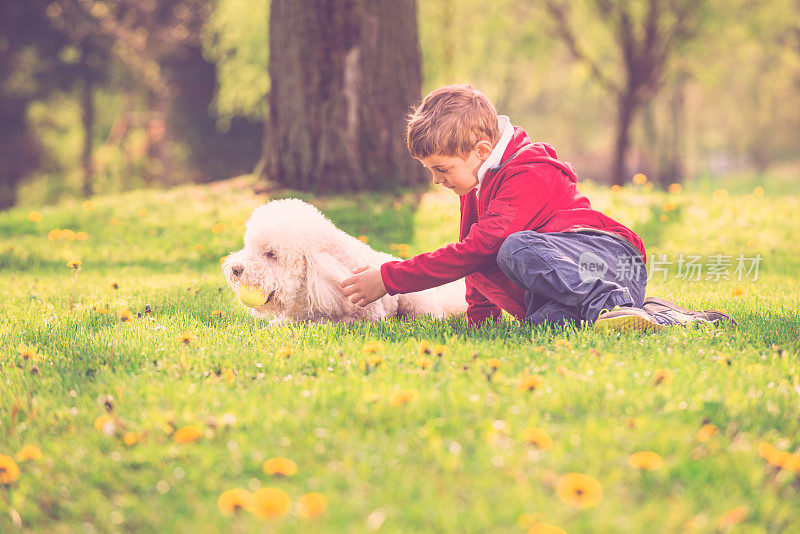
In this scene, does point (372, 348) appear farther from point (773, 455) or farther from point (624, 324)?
point (773, 455)

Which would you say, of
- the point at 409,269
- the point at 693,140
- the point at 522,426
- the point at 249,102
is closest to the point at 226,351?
the point at 409,269

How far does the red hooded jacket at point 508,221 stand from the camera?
354cm

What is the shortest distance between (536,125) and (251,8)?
3259cm

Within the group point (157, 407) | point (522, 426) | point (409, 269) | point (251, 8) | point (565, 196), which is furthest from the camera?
point (251, 8)

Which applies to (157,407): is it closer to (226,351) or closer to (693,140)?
(226,351)

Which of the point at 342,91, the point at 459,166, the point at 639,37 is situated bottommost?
the point at 459,166

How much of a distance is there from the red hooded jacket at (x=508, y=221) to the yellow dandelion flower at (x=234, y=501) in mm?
1819

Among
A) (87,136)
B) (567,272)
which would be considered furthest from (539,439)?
(87,136)

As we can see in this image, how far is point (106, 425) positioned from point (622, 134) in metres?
17.1

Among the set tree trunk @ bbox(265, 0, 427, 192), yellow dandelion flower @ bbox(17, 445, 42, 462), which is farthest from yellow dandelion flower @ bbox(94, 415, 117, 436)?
tree trunk @ bbox(265, 0, 427, 192)

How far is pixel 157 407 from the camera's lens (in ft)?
8.01

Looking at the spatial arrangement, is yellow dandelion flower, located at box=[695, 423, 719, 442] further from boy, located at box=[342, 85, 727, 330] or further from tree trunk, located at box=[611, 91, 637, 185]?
tree trunk, located at box=[611, 91, 637, 185]

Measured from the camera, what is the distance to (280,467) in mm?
1937

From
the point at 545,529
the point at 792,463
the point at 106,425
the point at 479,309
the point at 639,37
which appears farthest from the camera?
the point at 639,37
